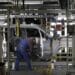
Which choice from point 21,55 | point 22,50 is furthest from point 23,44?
Result: point 21,55

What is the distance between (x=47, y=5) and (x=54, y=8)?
0.39m

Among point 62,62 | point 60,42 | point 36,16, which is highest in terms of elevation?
point 36,16

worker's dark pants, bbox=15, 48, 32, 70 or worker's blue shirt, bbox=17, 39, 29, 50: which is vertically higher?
worker's blue shirt, bbox=17, 39, 29, 50

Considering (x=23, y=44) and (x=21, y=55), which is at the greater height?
(x=23, y=44)

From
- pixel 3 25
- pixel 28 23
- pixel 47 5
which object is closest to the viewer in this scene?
pixel 47 5

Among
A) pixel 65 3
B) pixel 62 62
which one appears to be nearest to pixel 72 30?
pixel 65 3

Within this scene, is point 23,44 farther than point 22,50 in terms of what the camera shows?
Yes

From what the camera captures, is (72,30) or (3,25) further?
(3,25)

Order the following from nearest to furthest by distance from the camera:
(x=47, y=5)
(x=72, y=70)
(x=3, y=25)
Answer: (x=72, y=70) → (x=47, y=5) → (x=3, y=25)

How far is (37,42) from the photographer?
1190cm

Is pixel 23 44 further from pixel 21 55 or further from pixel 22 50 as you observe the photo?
pixel 21 55

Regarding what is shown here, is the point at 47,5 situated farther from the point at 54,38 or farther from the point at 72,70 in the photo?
the point at 72,70

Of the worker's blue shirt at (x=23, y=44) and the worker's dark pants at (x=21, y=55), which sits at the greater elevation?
the worker's blue shirt at (x=23, y=44)

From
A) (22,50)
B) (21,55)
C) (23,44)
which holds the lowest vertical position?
(21,55)
